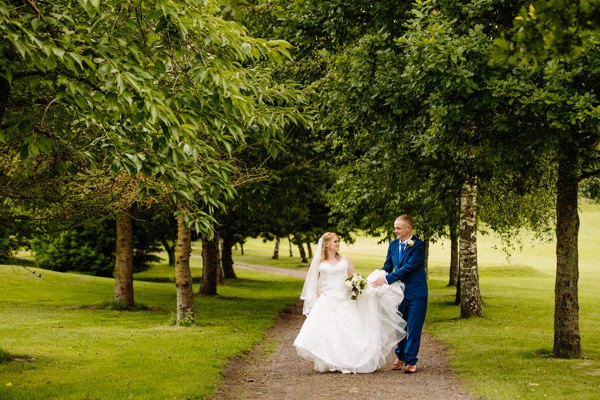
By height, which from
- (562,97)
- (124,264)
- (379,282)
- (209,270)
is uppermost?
(562,97)

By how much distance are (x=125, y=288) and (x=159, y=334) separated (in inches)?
314

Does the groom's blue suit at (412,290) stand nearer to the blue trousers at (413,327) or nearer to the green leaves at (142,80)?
the blue trousers at (413,327)

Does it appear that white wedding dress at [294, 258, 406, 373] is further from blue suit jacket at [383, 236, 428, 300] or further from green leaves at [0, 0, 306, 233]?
green leaves at [0, 0, 306, 233]

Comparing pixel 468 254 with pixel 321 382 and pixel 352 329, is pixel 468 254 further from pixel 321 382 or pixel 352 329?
pixel 321 382

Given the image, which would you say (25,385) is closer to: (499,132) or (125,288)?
(499,132)

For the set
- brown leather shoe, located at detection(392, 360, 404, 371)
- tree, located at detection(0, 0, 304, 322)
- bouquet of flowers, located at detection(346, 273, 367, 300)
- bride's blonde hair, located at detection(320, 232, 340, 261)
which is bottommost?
brown leather shoe, located at detection(392, 360, 404, 371)

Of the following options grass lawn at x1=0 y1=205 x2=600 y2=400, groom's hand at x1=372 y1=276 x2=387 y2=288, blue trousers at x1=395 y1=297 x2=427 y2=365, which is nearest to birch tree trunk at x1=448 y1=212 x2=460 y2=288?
grass lawn at x1=0 y1=205 x2=600 y2=400

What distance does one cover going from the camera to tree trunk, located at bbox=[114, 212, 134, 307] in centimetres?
2367

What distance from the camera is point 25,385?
10219 mm

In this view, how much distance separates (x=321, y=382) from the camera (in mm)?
10516

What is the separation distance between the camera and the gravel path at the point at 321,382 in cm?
956

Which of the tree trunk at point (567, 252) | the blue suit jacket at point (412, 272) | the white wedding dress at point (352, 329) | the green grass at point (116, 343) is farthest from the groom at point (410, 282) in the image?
the green grass at point (116, 343)

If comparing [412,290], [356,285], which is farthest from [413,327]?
[356,285]

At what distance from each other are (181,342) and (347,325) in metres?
5.15
